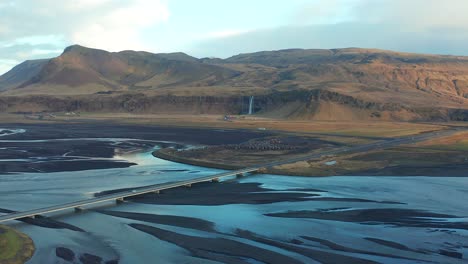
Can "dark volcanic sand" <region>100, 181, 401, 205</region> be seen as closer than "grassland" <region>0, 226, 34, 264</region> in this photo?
A: No

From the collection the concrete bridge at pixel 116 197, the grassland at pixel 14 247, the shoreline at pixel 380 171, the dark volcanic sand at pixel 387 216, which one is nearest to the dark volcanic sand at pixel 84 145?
the shoreline at pixel 380 171

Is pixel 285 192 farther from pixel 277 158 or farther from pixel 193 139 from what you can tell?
pixel 193 139

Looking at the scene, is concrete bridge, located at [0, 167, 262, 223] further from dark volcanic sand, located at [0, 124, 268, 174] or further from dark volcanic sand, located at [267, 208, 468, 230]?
dark volcanic sand, located at [0, 124, 268, 174]

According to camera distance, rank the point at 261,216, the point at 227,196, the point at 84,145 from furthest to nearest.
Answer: the point at 84,145
the point at 227,196
the point at 261,216

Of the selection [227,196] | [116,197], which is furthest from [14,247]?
[227,196]

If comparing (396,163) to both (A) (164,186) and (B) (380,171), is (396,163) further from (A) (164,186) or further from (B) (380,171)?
(A) (164,186)

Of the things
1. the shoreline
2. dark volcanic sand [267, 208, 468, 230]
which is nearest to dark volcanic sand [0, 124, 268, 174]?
the shoreline

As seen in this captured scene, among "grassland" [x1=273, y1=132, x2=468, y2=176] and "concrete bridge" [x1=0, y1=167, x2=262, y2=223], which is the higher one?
"grassland" [x1=273, y1=132, x2=468, y2=176]

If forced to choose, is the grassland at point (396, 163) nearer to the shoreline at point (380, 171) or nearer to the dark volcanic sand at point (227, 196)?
the shoreline at point (380, 171)
